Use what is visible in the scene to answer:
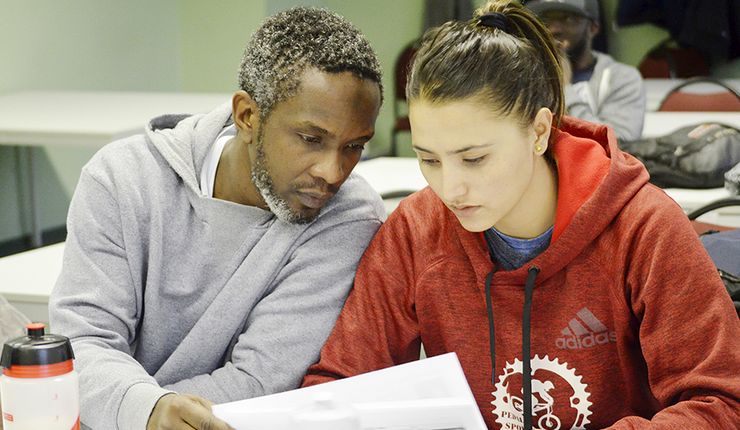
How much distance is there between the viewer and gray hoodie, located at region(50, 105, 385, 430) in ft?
4.88

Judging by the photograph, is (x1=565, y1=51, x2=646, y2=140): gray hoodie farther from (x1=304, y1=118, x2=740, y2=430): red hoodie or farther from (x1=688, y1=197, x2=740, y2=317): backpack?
(x1=304, y1=118, x2=740, y2=430): red hoodie

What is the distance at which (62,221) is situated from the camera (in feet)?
16.9

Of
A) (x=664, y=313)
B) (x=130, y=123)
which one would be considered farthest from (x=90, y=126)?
(x=664, y=313)

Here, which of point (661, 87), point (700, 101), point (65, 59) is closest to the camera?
point (700, 101)

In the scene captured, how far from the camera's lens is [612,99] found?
4.06m

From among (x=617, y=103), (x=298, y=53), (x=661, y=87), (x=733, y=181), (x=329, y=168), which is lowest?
(x=661, y=87)

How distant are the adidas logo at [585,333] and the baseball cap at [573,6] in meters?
2.68

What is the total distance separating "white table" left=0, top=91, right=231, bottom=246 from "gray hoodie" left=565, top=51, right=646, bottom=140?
4.91 ft

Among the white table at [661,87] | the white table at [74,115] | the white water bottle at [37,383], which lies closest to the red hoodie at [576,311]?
the white water bottle at [37,383]

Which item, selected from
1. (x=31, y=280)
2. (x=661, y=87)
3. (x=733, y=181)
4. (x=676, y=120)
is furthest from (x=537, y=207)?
(x=661, y=87)

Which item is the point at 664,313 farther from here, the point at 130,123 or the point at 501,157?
the point at 130,123

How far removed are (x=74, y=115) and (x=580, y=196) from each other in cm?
298

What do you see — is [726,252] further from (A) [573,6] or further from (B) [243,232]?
(A) [573,6]

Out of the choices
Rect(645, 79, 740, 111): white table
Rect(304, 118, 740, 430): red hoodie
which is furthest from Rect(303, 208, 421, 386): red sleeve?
Rect(645, 79, 740, 111): white table
